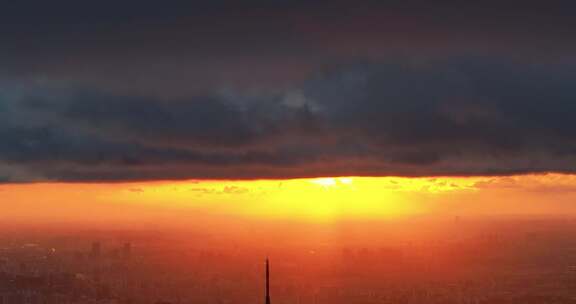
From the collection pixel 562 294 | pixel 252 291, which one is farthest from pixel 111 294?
pixel 562 294

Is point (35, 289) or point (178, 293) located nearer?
point (35, 289)

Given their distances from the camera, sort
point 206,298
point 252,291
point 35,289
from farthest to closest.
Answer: point 252,291, point 206,298, point 35,289

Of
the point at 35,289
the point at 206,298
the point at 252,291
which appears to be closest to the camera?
the point at 35,289

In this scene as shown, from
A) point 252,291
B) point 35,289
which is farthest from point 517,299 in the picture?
point 35,289

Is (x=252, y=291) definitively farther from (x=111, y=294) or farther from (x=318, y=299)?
(x=111, y=294)

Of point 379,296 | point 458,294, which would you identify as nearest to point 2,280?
point 379,296

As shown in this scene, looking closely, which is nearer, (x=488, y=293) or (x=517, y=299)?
(x=517, y=299)

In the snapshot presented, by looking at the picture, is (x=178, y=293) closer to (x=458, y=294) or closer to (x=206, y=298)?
(x=206, y=298)

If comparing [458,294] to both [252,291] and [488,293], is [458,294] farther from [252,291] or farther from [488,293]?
[252,291]
